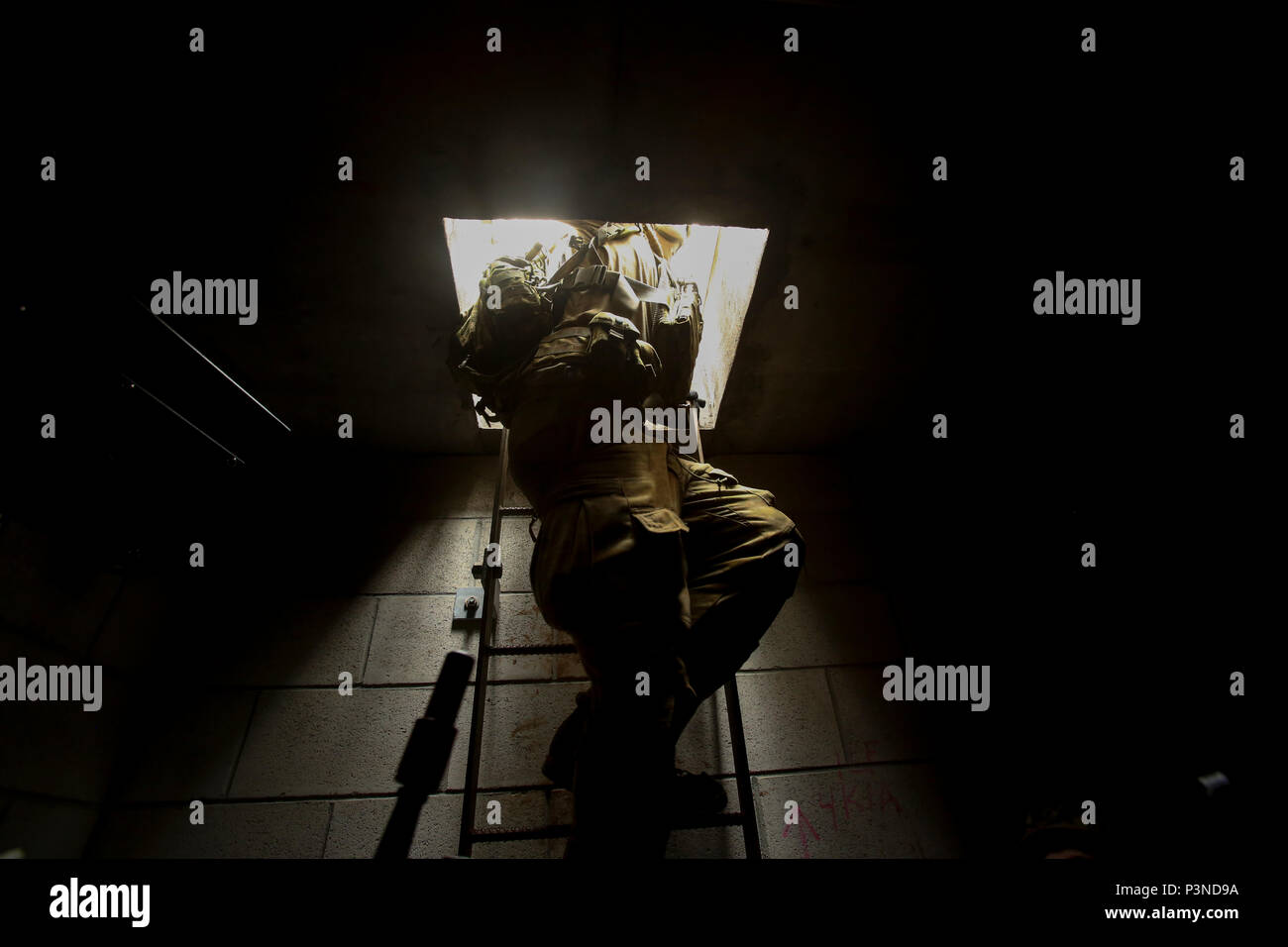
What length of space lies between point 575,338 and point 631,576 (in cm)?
86

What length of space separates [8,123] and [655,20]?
2.07m

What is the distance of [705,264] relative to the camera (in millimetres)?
3076

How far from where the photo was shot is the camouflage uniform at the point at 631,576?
146 centimetres

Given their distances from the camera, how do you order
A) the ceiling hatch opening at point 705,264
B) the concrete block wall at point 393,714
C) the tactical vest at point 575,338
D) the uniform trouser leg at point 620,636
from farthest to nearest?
the ceiling hatch opening at point 705,264 → the concrete block wall at point 393,714 → the tactical vest at point 575,338 → the uniform trouser leg at point 620,636

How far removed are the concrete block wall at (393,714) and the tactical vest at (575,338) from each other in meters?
1.22

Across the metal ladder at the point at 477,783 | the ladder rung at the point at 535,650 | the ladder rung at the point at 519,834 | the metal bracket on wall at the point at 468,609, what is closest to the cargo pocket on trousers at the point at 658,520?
the metal ladder at the point at 477,783

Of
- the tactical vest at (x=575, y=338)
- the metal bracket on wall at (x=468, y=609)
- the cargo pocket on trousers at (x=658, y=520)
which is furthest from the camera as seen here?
the metal bracket on wall at (x=468, y=609)

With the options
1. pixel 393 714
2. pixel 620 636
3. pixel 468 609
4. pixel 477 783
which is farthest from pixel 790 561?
pixel 393 714


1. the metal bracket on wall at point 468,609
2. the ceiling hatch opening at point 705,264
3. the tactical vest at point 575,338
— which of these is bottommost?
the metal bracket on wall at point 468,609

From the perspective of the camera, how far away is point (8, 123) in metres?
1.77

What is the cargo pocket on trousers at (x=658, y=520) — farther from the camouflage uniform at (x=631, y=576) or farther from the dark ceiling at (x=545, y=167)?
the dark ceiling at (x=545, y=167)

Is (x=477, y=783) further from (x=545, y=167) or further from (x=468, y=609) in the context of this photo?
(x=545, y=167)
